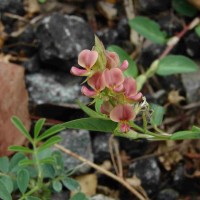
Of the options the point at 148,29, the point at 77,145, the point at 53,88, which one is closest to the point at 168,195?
the point at 77,145

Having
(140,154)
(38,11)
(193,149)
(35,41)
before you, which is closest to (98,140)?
(140,154)

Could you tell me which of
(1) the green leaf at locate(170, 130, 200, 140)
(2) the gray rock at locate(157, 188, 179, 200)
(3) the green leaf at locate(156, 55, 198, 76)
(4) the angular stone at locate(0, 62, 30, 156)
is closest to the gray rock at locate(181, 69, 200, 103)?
(3) the green leaf at locate(156, 55, 198, 76)

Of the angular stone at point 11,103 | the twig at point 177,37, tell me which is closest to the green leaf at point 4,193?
the angular stone at point 11,103

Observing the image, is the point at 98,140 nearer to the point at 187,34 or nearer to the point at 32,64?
the point at 32,64

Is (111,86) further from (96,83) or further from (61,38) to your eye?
(61,38)

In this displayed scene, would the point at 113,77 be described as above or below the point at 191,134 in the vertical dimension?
above

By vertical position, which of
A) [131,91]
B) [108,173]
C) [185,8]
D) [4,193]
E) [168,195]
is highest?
[131,91]

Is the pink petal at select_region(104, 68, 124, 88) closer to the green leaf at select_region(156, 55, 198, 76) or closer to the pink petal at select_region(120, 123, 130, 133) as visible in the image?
the pink petal at select_region(120, 123, 130, 133)
